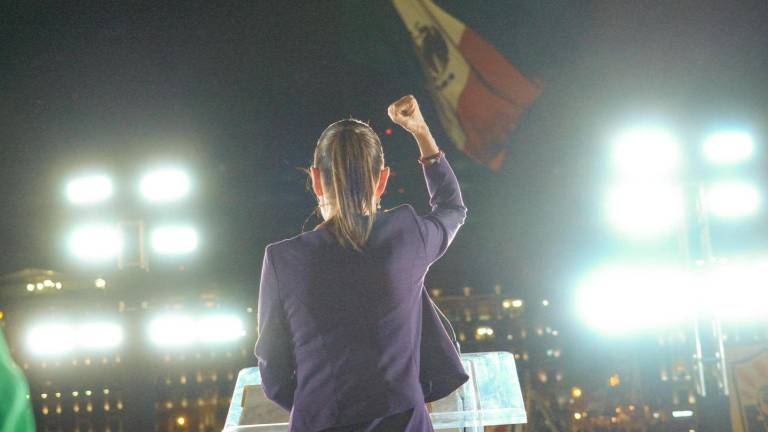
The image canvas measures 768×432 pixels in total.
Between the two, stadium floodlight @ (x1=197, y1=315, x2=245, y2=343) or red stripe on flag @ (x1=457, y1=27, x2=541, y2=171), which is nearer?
red stripe on flag @ (x1=457, y1=27, x2=541, y2=171)

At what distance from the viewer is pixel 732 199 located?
10.5 meters

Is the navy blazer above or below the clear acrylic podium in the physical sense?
above

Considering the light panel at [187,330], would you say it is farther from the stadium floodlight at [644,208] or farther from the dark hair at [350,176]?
the dark hair at [350,176]

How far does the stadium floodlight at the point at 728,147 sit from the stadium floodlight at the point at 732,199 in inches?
15.9

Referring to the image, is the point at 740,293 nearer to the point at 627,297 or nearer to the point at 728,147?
the point at 627,297

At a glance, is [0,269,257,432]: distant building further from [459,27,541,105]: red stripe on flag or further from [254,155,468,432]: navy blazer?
[254,155,468,432]: navy blazer

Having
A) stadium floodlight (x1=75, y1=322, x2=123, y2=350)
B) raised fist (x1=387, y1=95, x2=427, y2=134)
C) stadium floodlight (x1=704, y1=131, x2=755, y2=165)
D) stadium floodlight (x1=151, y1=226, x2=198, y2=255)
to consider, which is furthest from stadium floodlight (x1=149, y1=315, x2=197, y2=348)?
raised fist (x1=387, y1=95, x2=427, y2=134)

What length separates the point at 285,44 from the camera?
1298cm

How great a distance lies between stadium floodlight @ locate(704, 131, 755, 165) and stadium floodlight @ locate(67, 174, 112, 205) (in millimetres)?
8534

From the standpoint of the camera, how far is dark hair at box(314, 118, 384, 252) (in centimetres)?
164

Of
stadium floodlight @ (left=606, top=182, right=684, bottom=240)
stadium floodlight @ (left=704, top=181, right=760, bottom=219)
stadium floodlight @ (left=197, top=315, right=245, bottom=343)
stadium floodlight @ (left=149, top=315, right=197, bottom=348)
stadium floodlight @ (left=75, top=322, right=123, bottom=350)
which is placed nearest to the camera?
stadium floodlight @ (left=606, top=182, right=684, bottom=240)

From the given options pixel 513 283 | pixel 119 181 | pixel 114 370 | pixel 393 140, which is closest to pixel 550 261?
pixel 513 283

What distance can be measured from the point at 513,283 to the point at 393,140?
549 inches

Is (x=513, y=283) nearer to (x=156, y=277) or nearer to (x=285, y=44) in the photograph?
(x=285, y=44)
